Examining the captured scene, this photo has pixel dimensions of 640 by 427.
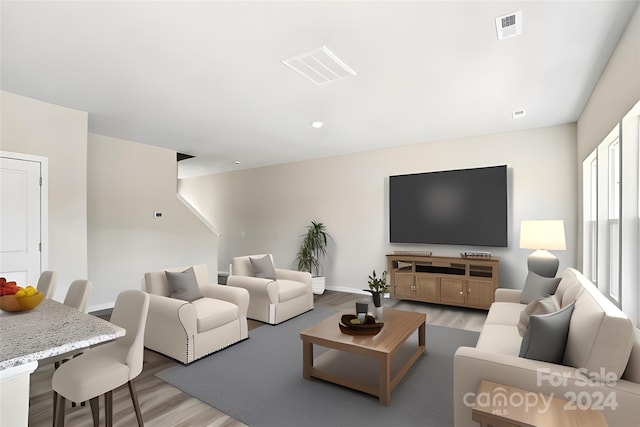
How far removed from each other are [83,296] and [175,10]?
7.05ft

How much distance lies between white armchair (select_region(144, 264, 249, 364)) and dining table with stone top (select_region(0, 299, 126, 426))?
129cm

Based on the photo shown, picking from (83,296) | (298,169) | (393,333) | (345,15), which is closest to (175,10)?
(345,15)

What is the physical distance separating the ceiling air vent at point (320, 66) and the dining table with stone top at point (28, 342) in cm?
235

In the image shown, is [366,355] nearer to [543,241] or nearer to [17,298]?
[17,298]

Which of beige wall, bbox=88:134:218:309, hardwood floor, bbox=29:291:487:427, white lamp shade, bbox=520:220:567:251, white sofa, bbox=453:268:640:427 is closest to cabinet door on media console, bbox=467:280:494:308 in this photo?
white lamp shade, bbox=520:220:567:251

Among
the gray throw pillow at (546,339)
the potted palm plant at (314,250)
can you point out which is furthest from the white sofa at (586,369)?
the potted palm plant at (314,250)

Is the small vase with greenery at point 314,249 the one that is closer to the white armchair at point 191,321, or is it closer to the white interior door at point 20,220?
the white armchair at point 191,321

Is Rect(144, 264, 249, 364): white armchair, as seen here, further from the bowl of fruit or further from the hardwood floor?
the bowl of fruit

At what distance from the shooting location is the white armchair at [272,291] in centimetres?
423

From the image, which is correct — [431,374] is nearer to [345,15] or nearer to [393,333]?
[393,333]

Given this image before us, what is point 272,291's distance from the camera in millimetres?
4219

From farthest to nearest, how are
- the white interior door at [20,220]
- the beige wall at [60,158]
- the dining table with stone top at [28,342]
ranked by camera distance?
1. the beige wall at [60,158]
2. the white interior door at [20,220]
3. the dining table with stone top at [28,342]

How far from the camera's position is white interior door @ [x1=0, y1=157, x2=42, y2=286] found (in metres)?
3.45

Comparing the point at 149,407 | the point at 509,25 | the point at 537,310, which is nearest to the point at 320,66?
the point at 509,25
